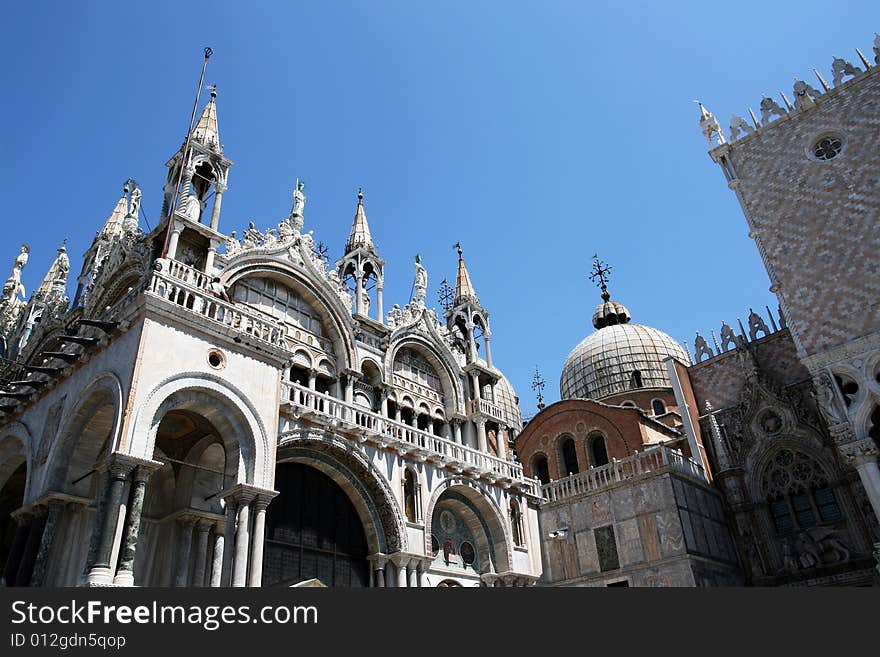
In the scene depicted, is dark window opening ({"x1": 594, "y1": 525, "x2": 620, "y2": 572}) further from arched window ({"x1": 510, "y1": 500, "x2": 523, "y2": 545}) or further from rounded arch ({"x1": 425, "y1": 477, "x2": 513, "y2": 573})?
rounded arch ({"x1": 425, "y1": 477, "x2": 513, "y2": 573})

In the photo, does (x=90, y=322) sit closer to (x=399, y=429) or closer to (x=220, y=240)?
(x=220, y=240)

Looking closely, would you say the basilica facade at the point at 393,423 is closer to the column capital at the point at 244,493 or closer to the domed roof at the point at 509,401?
the column capital at the point at 244,493

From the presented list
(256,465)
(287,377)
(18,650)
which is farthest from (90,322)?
(18,650)

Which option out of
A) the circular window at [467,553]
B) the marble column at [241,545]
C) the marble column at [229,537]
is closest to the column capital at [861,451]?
the circular window at [467,553]

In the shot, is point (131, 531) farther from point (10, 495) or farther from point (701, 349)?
point (701, 349)

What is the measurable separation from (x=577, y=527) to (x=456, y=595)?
14.5 meters

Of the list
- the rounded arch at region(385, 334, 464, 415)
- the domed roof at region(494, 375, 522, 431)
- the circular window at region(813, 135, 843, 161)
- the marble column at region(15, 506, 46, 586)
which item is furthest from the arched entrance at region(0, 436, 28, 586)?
the domed roof at region(494, 375, 522, 431)

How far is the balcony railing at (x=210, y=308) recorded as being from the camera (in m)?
13.3

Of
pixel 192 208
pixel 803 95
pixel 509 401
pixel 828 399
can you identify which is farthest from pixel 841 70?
pixel 509 401

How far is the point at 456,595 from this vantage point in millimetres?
7840

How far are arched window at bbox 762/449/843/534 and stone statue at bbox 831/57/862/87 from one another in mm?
13398

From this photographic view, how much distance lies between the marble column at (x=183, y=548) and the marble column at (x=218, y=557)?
51 cm

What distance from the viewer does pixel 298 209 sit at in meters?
21.9

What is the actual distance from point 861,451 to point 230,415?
16.9 m
